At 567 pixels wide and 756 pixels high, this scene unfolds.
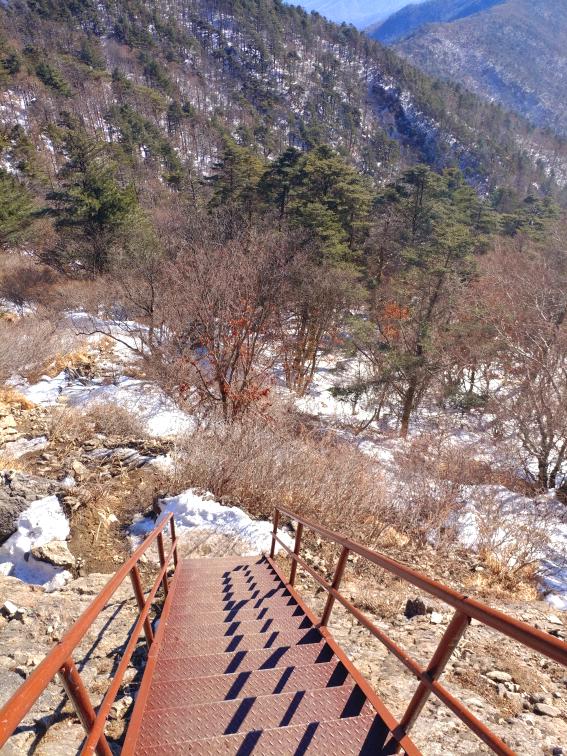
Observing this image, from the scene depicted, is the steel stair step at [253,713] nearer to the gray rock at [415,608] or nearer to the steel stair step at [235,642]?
the steel stair step at [235,642]

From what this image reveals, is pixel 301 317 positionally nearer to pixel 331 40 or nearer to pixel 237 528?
pixel 237 528

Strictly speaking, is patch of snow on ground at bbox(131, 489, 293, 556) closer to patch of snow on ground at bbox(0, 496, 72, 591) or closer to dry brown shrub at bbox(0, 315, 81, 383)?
patch of snow on ground at bbox(0, 496, 72, 591)

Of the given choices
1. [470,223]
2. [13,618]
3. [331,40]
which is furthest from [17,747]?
[331,40]

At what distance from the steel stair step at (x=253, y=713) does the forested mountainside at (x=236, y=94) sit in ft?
148

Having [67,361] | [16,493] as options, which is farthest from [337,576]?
[67,361]

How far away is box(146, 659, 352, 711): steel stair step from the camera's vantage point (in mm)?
2184

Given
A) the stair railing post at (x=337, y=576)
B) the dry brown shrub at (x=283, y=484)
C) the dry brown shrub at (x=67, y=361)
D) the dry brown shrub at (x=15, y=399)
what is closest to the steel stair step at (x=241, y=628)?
the stair railing post at (x=337, y=576)

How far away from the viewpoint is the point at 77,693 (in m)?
1.33

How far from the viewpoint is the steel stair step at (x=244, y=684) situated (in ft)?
7.16

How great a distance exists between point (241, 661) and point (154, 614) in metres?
1.74

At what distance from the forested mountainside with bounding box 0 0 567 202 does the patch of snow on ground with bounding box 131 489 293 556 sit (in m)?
41.8

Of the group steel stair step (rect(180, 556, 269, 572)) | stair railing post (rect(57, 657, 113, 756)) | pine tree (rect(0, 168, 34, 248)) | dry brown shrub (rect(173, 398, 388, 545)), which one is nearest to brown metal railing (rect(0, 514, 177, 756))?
stair railing post (rect(57, 657, 113, 756))

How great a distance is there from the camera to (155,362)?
564 inches

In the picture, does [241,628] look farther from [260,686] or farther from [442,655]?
[442,655]
